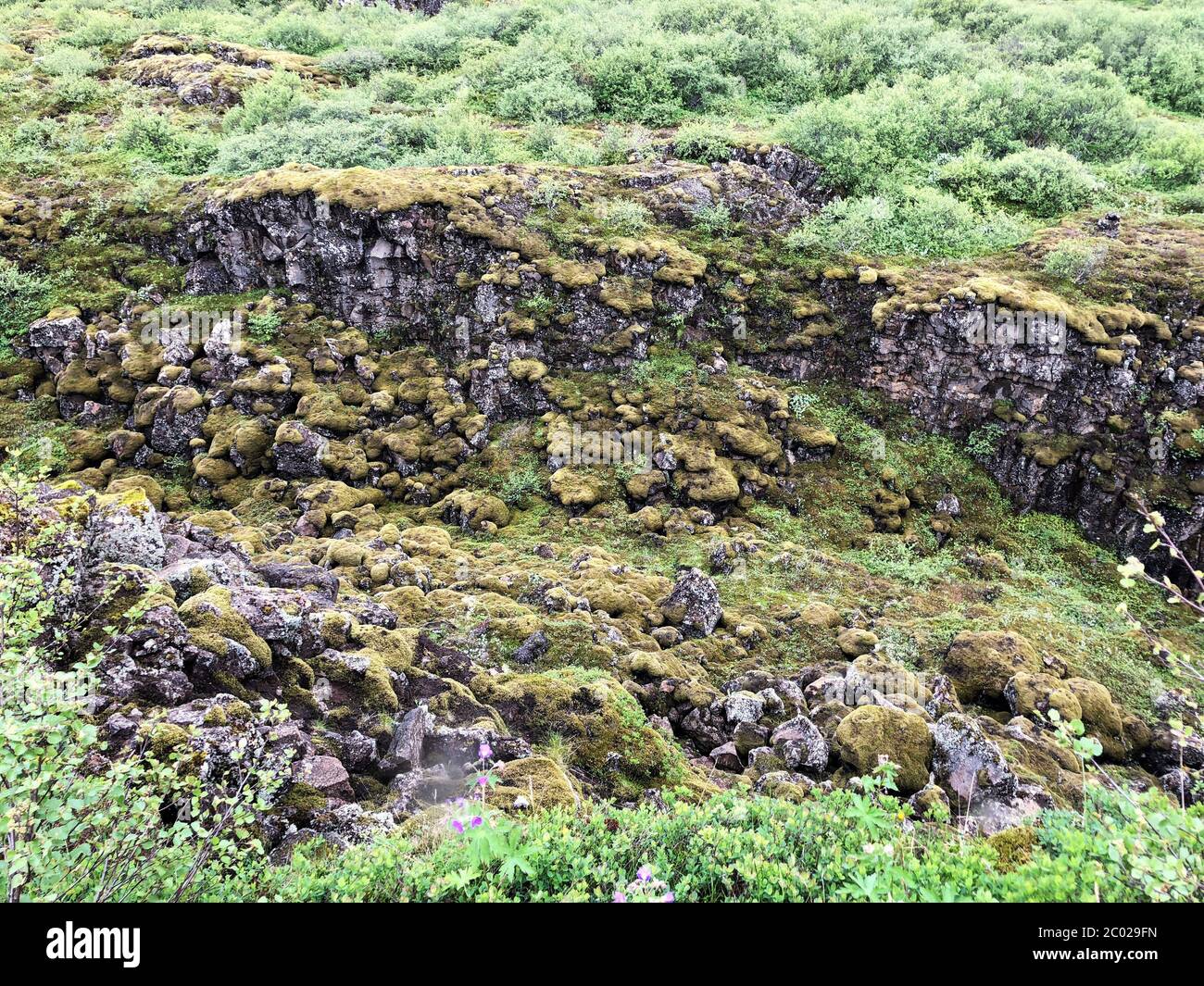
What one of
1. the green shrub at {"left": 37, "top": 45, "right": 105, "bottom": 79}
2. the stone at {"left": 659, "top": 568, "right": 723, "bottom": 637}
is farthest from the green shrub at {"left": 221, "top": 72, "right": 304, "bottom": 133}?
the stone at {"left": 659, "top": 568, "right": 723, "bottom": 637}

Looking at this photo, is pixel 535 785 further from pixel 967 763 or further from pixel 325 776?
pixel 967 763

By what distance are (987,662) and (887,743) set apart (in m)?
3.85

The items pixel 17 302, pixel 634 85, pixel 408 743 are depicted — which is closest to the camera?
pixel 408 743

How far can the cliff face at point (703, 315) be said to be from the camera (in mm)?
16266

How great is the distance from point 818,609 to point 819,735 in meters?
3.95

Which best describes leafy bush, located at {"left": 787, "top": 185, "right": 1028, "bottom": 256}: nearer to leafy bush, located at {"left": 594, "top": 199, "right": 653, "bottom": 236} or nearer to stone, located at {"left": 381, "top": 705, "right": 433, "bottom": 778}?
leafy bush, located at {"left": 594, "top": 199, "right": 653, "bottom": 236}

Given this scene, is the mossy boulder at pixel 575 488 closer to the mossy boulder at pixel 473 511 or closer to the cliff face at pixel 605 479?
the cliff face at pixel 605 479

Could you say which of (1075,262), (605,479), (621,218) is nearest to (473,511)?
(605,479)

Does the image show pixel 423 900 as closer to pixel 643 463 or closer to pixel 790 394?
pixel 643 463

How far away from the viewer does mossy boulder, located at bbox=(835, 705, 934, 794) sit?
28.1ft

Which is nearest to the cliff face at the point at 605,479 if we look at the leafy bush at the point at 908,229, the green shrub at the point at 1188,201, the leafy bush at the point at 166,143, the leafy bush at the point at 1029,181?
the leafy bush at the point at 908,229

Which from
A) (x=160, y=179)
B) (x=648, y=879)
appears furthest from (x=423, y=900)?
(x=160, y=179)

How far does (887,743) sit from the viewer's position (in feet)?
28.8

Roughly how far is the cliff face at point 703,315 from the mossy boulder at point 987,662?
20.3 ft
